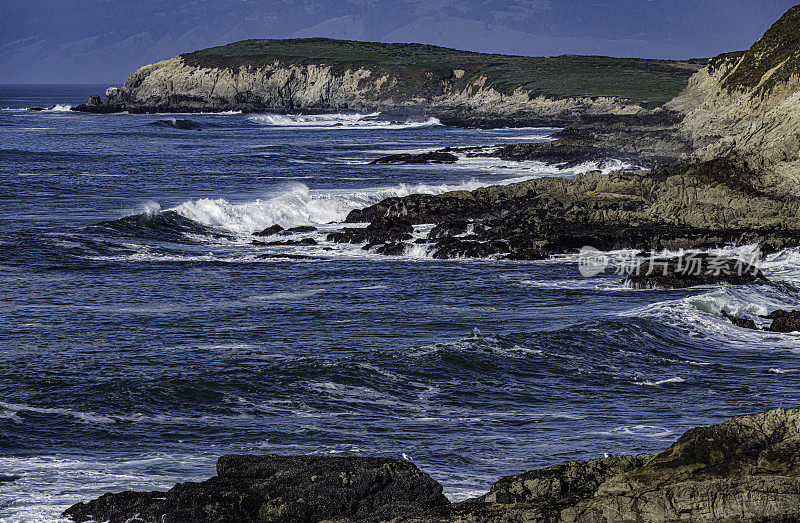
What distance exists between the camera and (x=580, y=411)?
48.5 feet

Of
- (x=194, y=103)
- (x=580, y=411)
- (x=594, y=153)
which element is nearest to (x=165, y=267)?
(x=580, y=411)

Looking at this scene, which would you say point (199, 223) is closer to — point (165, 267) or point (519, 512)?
point (165, 267)

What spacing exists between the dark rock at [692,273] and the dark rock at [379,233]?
10.7 m

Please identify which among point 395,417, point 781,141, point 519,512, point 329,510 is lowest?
point 395,417

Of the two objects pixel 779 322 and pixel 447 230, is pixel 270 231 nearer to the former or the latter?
pixel 447 230

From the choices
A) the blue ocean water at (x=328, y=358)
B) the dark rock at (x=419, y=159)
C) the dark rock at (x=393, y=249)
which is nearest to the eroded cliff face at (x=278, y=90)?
the dark rock at (x=419, y=159)

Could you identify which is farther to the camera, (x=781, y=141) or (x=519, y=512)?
(x=781, y=141)

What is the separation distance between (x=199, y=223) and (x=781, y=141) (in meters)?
25.1

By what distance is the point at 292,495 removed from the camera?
28.3 feet

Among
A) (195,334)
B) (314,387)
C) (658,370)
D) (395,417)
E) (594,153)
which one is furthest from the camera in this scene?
(594,153)

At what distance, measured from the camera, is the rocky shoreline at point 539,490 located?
6.85 metres

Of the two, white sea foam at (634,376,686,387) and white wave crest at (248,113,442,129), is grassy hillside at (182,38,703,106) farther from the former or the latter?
white sea foam at (634,376,686,387)

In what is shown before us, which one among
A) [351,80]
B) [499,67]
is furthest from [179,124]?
[499,67]

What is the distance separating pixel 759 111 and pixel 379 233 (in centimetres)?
2771
